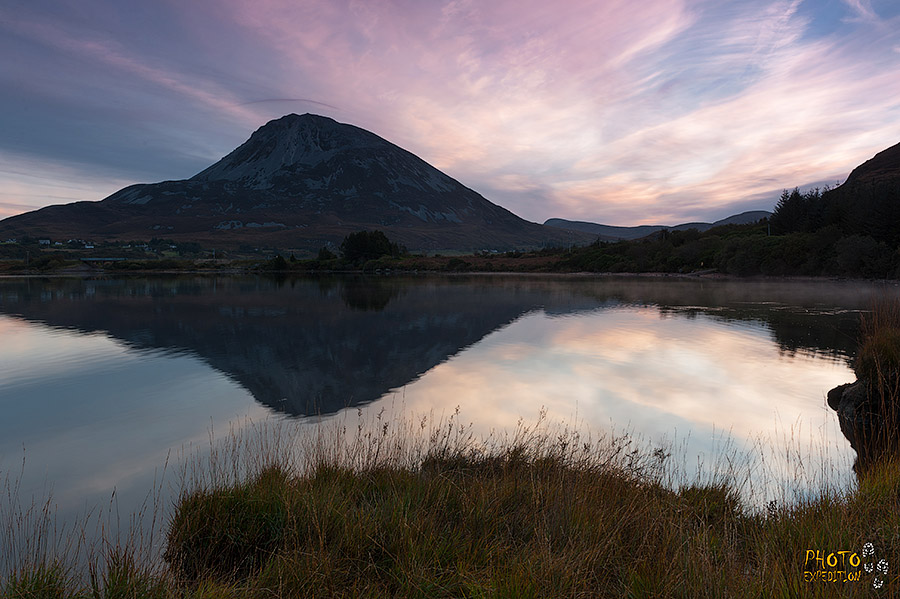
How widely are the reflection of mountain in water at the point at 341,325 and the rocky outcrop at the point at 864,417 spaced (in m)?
9.27

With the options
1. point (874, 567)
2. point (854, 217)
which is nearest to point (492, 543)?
point (874, 567)

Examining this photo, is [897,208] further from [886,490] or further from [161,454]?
[161,454]

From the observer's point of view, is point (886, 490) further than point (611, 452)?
No

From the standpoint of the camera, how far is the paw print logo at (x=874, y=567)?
323 centimetres

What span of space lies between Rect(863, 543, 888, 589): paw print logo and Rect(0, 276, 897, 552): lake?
75.4 inches

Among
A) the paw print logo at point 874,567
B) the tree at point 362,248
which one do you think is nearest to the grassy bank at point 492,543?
the paw print logo at point 874,567

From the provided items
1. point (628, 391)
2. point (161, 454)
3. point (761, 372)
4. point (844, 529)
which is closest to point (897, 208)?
point (761, 372)

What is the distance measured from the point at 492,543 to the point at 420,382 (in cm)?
1064

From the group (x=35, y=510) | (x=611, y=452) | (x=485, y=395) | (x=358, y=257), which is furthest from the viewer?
(x=358, y=257)

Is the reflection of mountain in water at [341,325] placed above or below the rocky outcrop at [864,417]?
below

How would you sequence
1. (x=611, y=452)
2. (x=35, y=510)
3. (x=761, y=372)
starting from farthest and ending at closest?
(x=761, y=372), (x=611, y=452), (x=35, y=510)

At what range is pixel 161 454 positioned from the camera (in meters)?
9.09

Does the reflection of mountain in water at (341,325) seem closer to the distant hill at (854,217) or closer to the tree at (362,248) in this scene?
the distant hill at (854,217)

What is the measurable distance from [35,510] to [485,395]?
936 cm
